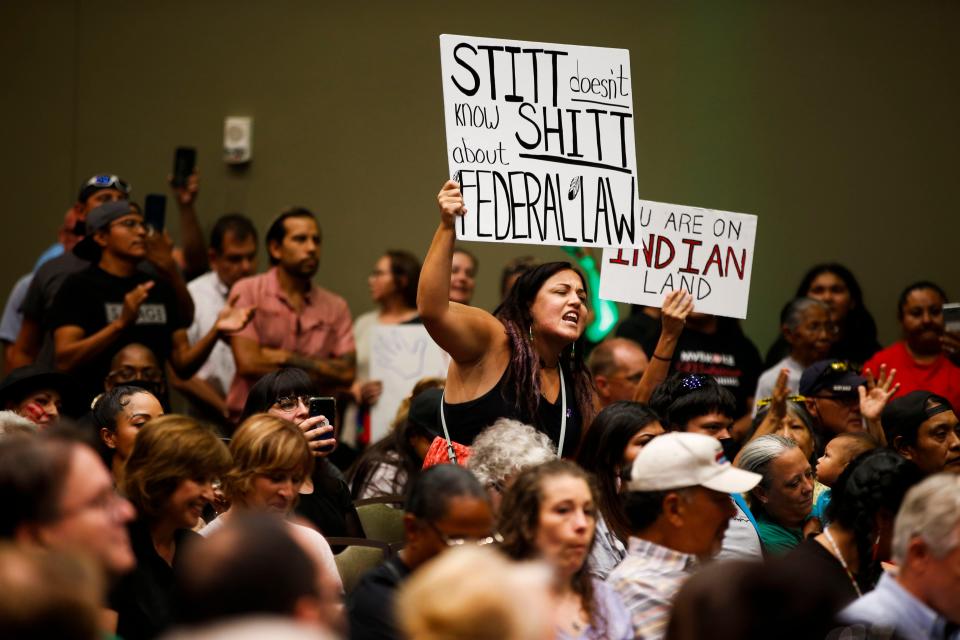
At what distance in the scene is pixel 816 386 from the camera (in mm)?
6508

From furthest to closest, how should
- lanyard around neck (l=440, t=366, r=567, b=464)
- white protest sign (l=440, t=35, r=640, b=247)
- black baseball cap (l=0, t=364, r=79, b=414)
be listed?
black baseball cap (l=0, t=364, r=79, b=414) < white protest sign (l=440, t=35, r=640, b=247) < lanyard around neck (l=440, t=366, r=567, b=464)

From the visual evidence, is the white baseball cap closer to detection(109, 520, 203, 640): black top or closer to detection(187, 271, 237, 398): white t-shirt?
detection(109, 520, 203, 640): black top

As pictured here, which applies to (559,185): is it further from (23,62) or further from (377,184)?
(23,62)

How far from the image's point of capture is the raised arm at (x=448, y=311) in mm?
4645

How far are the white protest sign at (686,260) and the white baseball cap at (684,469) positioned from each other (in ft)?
6.55

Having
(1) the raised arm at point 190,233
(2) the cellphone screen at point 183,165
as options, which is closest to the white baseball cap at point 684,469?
(1) the raised arm at point 190,233

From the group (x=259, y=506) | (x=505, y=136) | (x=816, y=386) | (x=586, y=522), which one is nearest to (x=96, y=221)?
(x=505, y=136)

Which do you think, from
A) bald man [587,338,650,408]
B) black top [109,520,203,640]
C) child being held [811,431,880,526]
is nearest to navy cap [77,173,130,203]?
bald man [587,338,650,408]

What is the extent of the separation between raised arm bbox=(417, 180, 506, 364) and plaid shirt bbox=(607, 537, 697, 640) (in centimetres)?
110

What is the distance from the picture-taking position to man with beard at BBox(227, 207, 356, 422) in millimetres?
7594

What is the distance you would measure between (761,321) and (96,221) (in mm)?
4367

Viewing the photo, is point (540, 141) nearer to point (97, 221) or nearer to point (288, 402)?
point (288, 402)

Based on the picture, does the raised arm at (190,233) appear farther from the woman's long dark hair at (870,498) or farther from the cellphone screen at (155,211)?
the woman's long dark hair at (870,498)

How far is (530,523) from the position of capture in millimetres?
3648
